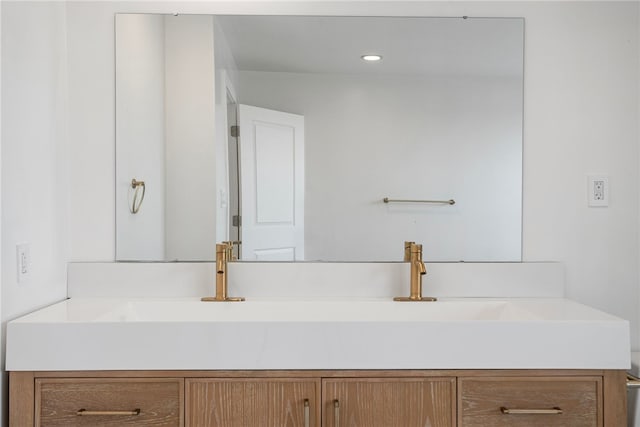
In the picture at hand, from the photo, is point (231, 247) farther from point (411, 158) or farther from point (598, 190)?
point (598, 190)

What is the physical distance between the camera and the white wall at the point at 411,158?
193cm

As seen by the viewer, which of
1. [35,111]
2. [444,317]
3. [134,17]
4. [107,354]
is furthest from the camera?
[134,17]

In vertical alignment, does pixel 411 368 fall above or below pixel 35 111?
below

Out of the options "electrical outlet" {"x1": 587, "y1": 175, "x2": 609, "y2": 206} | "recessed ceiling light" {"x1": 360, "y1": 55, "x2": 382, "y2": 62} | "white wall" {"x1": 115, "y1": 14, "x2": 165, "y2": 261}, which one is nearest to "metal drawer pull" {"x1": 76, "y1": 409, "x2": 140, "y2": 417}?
"white wall" {"x1": 115, "y1": 14, "x2": 165, "y2": 261}

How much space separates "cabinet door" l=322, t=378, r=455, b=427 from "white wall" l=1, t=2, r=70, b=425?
33.6 inches

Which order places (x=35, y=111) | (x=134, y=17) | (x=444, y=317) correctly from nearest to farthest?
(x=35, y=111)
(x=444, y=317)
(x=134, y=17)

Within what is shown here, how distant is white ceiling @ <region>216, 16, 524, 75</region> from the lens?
193 centimetres

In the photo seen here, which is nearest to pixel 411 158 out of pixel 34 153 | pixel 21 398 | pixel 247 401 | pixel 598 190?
pixel 598 190

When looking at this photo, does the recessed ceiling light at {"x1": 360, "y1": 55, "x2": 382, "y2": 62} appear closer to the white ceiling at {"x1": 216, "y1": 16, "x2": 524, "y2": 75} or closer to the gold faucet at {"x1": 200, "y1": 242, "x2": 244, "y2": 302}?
the white ceiling at {"x1": 216, "y1": 16, "x2": 524, "y2": 75}

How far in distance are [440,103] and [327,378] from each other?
101 centimetres

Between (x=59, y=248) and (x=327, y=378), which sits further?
(x=59, y=248)

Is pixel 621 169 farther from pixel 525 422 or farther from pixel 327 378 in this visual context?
pixel 327 378

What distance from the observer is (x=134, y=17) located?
1908 mm

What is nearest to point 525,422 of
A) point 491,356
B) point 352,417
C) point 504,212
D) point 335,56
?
point 491,356
